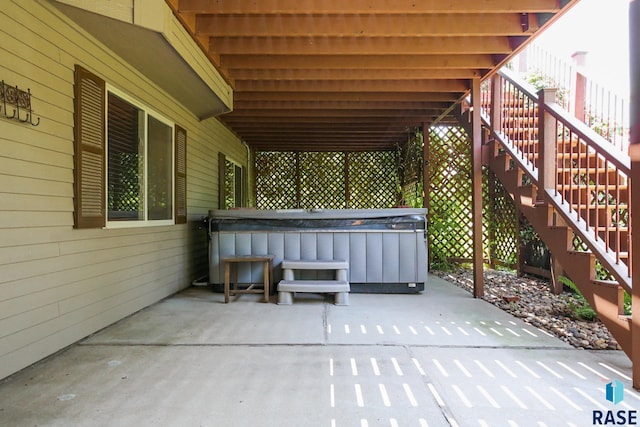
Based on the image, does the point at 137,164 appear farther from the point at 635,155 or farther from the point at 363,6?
the point at 635,155

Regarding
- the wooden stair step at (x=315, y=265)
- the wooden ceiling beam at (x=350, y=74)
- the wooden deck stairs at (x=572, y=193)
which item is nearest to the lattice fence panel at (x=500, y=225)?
the wooden deck stairs at (x=572, y=193)

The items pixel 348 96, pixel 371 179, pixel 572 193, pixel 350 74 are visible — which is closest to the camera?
pixel 572 193

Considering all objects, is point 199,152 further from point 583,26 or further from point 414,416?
point 583,26

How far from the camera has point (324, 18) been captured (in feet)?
10.6

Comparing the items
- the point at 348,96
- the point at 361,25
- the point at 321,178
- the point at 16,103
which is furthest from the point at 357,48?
the point at 321,178

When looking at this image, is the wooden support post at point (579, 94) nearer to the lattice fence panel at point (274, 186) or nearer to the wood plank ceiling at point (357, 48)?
the wood plank ceiling at point (357, 48)

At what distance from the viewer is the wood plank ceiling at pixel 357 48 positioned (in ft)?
9.64

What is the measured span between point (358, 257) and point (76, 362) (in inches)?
115

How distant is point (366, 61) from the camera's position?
401 centimetres

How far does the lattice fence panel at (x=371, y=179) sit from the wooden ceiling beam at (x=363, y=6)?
19.3 ft

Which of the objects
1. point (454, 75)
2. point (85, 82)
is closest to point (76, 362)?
point (85, 82)

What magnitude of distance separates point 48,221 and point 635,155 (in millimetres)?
3577

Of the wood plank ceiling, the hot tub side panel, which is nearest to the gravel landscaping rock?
the hot tub side panel

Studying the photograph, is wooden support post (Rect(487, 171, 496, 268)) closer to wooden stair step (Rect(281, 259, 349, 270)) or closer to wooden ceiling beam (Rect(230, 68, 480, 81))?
wooden ceiling beam (Rect(230, 68, 480, 81))
